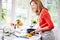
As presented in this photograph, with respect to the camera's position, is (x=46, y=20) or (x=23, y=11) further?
(x=23, y=11)

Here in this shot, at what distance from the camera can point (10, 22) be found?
4.07 metres

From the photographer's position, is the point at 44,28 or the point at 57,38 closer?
the point at 44,28

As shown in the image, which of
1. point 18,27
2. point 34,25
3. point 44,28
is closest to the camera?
point 44,28

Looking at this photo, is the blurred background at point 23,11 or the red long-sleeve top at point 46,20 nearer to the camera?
the red long-sleeve top at point 46,20

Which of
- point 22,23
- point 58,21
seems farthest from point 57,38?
point 22,23

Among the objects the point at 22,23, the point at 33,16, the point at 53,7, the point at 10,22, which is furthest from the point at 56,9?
the point at 10,22

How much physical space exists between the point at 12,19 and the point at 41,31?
127cm

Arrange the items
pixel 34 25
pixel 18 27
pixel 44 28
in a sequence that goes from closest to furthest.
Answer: pixel 44 28 < pixel 18 27 < pixel 34 25

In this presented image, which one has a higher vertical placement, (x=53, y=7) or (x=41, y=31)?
(x=53, y=7)

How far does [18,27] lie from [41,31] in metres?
0.78

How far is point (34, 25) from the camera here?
155 inches

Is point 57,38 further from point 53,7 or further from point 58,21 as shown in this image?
point 53,7

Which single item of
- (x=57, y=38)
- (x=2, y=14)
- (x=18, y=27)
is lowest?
(x=57, y=38)

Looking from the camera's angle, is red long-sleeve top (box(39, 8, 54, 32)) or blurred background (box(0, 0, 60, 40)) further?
blurred background (box(0, 0, 60, 40))
